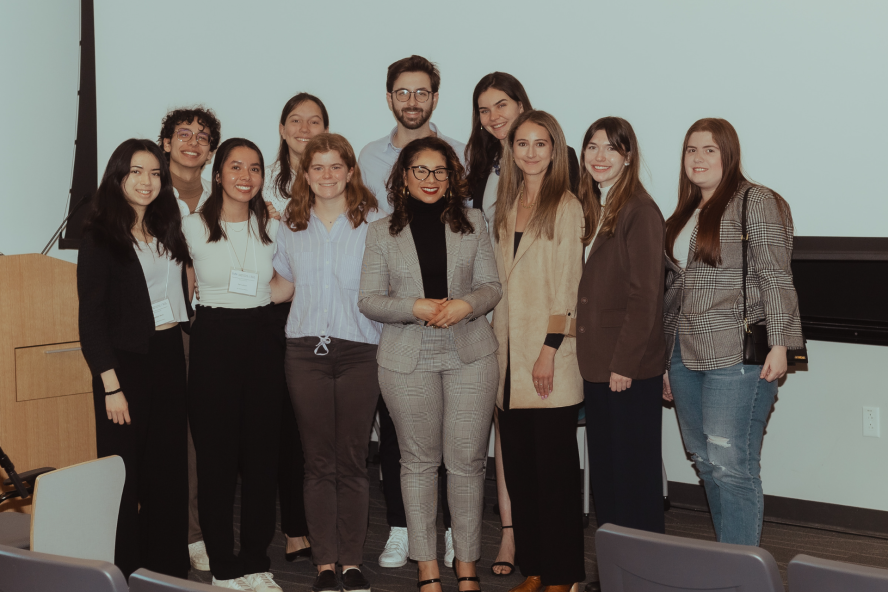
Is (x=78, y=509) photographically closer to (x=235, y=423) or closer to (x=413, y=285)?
(x=235, y=423)

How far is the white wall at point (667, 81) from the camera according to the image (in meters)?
3.50

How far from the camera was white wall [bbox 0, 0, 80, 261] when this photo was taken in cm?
560

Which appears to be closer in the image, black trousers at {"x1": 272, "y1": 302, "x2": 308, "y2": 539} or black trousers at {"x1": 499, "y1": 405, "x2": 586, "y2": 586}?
black trousers at {"x1": 499, "y1": 405, "x2": 586, "y2": 586}

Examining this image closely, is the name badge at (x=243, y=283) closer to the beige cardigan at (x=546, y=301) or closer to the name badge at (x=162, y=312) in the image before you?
the name badge at (x=162, y=312)

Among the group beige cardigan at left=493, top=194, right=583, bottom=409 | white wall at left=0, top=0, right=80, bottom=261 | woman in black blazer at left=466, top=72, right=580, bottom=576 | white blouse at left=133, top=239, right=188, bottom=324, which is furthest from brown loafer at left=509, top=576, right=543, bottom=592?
white wall at left=0, top=0, right=80, bottom=261

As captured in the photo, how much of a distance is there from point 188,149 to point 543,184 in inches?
63.0

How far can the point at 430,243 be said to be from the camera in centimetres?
277

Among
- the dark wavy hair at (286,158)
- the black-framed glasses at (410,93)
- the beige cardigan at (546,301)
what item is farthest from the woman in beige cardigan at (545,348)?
the dark wavy hair at (286,158)

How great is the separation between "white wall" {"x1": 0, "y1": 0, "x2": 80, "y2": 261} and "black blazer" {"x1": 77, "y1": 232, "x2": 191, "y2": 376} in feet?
11.0

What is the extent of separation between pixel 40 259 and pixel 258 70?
2.20 meters

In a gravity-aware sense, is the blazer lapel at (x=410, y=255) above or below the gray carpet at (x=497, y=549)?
above

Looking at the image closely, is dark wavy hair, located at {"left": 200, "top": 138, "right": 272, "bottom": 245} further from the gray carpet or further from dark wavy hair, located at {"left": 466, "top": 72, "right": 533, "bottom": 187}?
the gray carpet

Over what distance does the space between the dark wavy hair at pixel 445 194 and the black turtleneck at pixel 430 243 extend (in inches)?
1.1

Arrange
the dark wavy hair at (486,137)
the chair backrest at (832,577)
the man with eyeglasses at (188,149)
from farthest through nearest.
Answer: the man with eyeglasses at (188,149) → the dark wavy hair at (486,137) → the chair backrest at (832,577)
